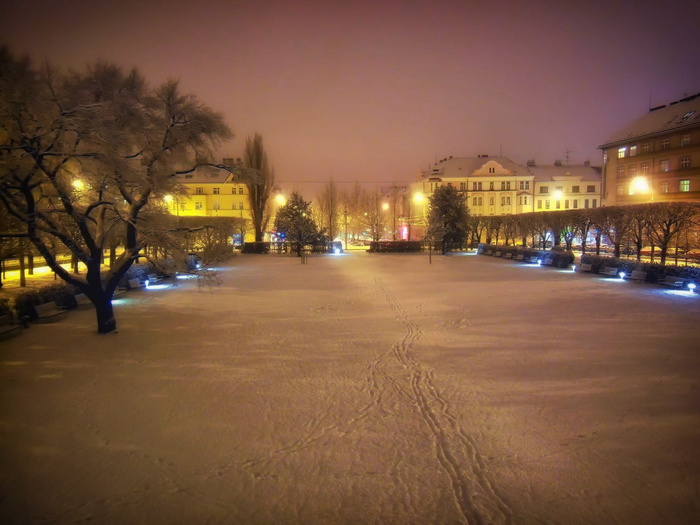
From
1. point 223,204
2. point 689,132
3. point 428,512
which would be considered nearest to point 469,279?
point 428,512

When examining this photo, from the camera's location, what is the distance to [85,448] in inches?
226

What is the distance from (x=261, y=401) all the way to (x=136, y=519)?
2.97m

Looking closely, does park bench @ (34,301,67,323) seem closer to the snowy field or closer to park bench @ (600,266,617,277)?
the snowy field

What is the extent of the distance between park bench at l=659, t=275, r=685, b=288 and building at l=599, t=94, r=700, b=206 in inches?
936

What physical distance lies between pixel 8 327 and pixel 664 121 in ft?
194

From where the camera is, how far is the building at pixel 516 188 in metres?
70.2

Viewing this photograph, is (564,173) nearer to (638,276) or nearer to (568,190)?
(568,190)

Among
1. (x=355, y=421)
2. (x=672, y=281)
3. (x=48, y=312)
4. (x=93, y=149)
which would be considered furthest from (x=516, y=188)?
(x=355, y=421)

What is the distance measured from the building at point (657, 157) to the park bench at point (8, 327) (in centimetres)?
4491

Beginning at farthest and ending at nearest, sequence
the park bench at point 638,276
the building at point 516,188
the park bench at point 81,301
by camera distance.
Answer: the building at point 516,188 → the park bench at point 638,276 → the park bench at point 81,301

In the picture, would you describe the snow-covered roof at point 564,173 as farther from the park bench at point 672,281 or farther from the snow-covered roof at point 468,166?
the park bench at point 672,281

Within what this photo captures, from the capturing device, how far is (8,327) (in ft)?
38.9

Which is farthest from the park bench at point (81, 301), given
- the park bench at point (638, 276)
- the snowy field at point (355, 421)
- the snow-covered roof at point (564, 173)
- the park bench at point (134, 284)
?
the snow-covered roof at point (564, 173)

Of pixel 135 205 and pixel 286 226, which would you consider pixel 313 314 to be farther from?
pixel 286 226
